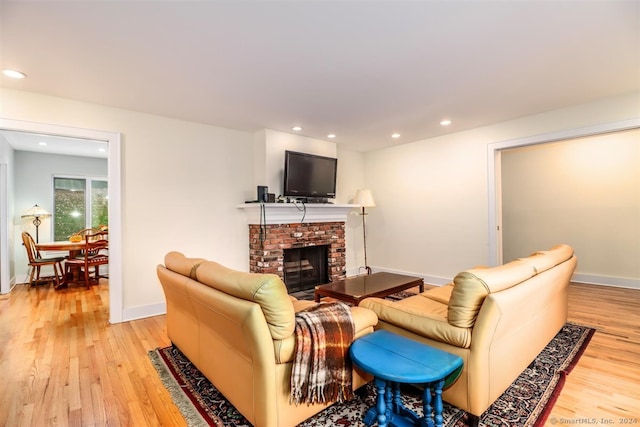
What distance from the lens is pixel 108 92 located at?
9.91 feet

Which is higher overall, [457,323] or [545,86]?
[545,86]

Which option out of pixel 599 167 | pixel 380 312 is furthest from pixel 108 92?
pixel 599 167

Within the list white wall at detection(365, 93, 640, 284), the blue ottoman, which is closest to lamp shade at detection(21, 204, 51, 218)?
white wall at detection(365, 93, 640, 284)

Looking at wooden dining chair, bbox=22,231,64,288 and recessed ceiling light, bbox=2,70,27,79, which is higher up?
recessed ceiling light, bbox=2,70,27,79

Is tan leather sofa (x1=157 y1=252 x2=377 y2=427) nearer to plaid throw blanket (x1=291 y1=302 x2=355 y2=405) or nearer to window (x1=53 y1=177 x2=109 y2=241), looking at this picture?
plaid throw blanket (x1=291 y1=302 x2=355 y2=405)

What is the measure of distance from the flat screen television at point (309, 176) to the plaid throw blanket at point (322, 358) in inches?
115

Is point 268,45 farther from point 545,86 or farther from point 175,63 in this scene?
point 545,86

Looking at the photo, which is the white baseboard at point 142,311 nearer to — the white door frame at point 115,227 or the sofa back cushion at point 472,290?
the white door frame at point 115,227

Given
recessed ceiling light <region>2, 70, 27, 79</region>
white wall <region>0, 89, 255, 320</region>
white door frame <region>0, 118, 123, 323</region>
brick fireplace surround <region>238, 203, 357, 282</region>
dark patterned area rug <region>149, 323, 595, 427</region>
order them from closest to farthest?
dark patterned area rug <region>149, 323, 595, 427</region> < recessed ceiling light <region>2, 70, 27, 79</region> < white wall <region>0, 89, 255, 320</region> < white door frame <region>0, 118, 123, 323</region> < brick fireplace surround <region>238, 203, 357, 282</region>

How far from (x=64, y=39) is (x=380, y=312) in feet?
9.54

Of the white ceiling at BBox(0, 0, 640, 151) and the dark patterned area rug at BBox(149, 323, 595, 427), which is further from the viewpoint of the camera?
the white ceiling at BBox(0, 0, 640, 151)

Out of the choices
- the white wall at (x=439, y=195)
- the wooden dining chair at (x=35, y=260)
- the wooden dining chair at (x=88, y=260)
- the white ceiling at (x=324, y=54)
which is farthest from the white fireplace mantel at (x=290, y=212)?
the wooden dining chair at (x=35, y=260)

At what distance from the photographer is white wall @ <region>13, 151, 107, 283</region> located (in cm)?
556

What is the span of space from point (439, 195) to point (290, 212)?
244 cm
